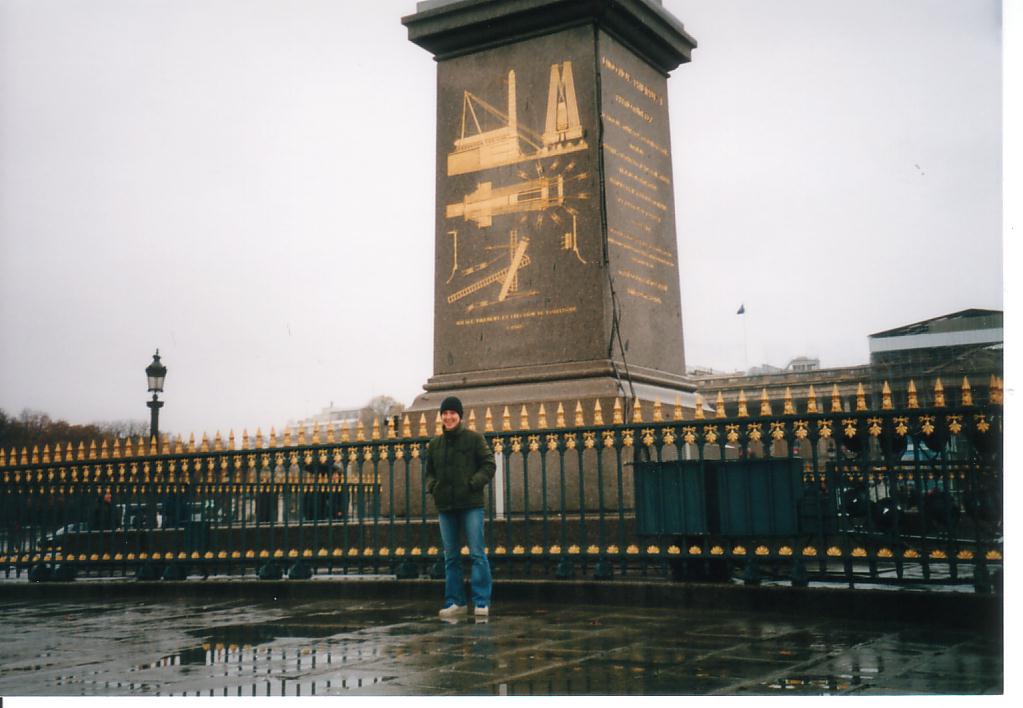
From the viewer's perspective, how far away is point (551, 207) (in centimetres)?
1263

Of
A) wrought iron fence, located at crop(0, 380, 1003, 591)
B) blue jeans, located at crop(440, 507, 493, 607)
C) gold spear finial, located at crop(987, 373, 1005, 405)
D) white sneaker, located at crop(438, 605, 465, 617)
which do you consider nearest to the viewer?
Result: gold spear finial, located at crop(987, 373, 1005, 405)

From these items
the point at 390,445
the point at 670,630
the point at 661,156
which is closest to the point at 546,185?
the point at 661,156

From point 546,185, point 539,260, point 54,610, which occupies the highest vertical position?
point 546,185

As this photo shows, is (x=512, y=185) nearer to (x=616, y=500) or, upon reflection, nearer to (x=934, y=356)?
(x=616, y=500)

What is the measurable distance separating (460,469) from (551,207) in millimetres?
4671

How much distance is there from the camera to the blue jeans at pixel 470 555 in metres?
8.82

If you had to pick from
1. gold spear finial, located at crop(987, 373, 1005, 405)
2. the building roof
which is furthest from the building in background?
gold spear finial, located at crop(987, 373, 1005, 405)

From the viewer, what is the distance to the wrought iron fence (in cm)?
848

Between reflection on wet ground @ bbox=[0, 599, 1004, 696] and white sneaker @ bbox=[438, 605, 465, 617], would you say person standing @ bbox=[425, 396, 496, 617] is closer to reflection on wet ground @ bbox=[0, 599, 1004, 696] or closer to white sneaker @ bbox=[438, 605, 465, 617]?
Answer: white sneaker @ bbox=[438, 605, 465, 617]

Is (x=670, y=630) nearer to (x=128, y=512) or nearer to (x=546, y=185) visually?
(x=546, y=185)

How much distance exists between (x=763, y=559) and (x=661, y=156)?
665 cm

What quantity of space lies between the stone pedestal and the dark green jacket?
9.84ft
